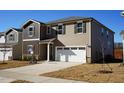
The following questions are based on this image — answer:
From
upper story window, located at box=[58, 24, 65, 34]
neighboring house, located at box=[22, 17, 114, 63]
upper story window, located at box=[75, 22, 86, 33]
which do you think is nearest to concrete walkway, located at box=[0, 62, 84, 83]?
neighboring house, located at box=[22, 17, 114, 63]

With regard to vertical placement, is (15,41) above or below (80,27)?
below

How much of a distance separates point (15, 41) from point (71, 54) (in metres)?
11.2

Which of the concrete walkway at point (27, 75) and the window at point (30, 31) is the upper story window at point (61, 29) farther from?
the concrete walkway at point (27, 75)

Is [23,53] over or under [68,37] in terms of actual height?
under

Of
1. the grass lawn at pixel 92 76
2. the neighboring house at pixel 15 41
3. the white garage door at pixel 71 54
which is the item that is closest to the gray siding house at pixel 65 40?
the white garage door at pixel 71 54

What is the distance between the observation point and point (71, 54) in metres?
22.9

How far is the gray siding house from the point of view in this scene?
22.0 metres

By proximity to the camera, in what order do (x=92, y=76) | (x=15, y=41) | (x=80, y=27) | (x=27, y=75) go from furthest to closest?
(x=15, y=41)
(x=80, y=27)
(x=27, y=75)
(x=92, y=76)

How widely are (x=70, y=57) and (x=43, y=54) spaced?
449cm


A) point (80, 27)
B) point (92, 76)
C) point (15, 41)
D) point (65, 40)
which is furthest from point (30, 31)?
point (92, 76)

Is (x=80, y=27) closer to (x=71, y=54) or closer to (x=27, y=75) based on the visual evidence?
(x=71, y=54)
